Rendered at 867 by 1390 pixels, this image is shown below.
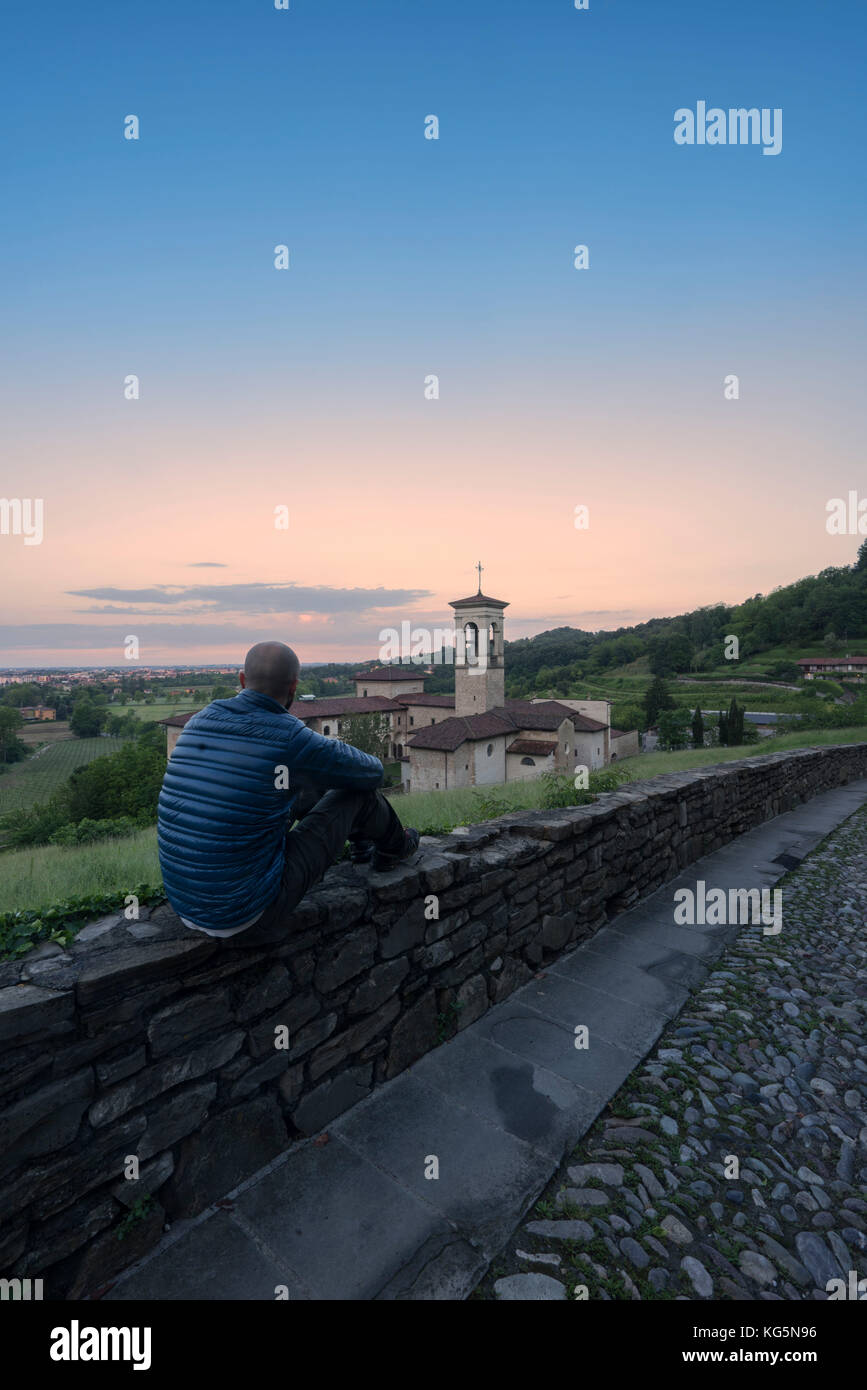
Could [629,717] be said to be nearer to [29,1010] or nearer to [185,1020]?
[185,1020]

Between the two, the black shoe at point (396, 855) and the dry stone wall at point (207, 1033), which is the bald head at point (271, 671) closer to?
the dry stone wall at point (207, 1033)

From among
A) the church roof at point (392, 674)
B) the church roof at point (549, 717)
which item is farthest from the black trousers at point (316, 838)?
the church roof at point (392, 674)

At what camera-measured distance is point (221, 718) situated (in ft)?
6.78

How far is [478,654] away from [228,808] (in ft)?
132

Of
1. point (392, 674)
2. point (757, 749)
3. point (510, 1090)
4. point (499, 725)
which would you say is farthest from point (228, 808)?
point (392, 674)

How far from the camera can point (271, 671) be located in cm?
215

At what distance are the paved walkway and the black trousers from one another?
0.98 meters

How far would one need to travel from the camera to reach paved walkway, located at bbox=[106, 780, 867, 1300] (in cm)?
182

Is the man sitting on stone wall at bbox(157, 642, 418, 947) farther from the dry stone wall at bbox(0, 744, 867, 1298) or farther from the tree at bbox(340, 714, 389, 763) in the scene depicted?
the tree at bbox(340, 714, 389, 763)

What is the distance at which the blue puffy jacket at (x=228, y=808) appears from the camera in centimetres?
194

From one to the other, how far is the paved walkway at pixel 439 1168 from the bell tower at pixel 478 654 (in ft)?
122

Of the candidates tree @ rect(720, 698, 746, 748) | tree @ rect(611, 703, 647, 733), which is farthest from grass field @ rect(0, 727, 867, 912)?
tree @ rect(611, 703, 647, 733)
